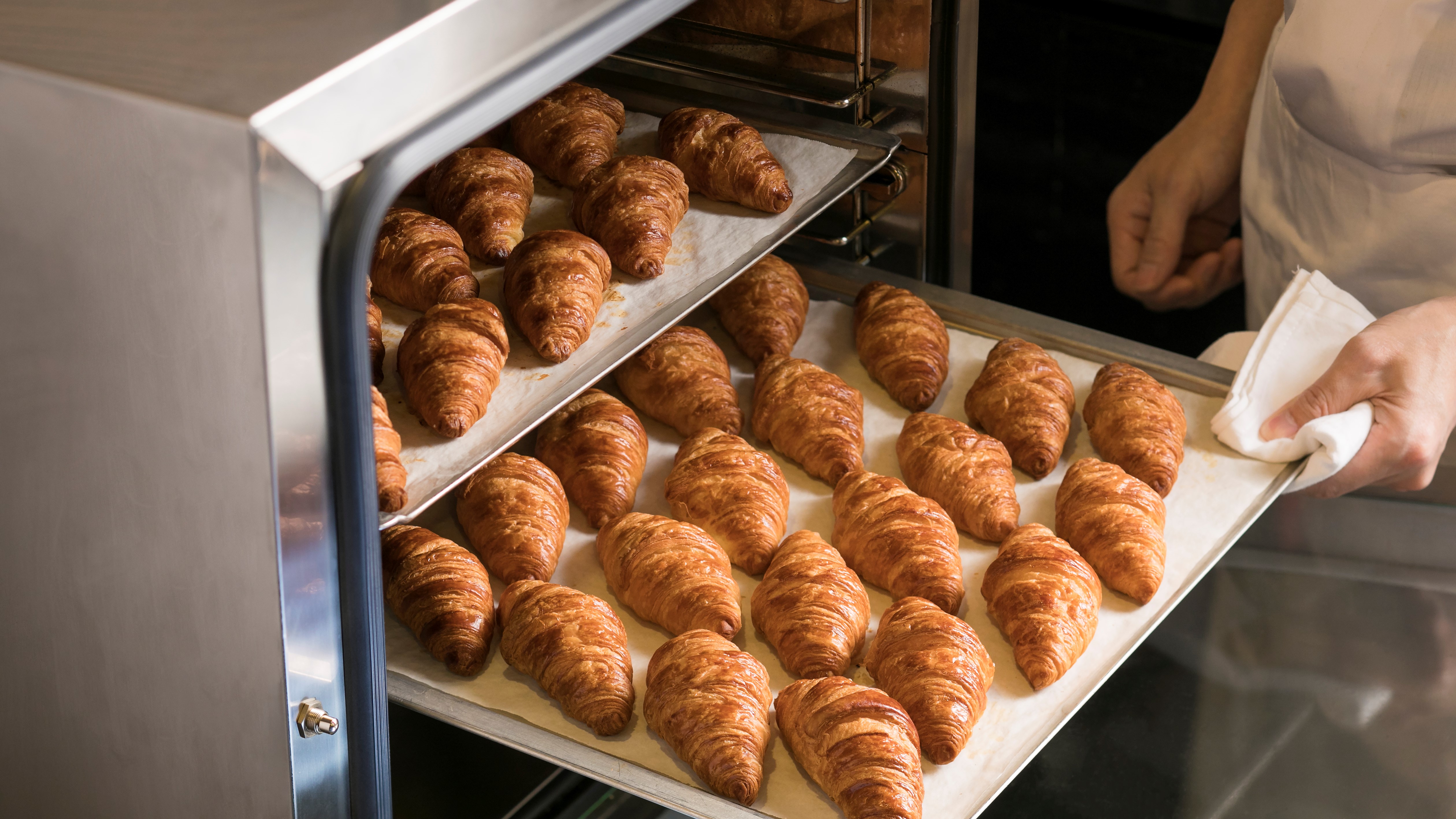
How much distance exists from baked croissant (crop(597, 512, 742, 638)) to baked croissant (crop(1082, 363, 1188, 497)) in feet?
1.45

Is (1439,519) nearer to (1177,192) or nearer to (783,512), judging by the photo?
(1177,192)

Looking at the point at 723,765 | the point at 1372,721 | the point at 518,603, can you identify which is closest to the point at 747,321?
the point at 518,603

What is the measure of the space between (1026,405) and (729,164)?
417 millimetres

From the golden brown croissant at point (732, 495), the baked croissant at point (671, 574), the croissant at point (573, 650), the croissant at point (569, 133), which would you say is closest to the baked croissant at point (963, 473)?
the golden brown croissant at point (732, 495)

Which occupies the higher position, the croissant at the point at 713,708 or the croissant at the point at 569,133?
the croissant at the point at 569,133

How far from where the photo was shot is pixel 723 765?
1.02m

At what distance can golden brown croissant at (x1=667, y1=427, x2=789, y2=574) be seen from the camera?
128 cm

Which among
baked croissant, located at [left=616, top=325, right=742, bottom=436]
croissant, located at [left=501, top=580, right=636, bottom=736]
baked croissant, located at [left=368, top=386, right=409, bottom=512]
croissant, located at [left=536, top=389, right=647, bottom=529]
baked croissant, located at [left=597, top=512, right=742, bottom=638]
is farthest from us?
baked croissant, located at [left=616, top=325, right=742, bottom=436]

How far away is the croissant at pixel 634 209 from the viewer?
1.33 metres

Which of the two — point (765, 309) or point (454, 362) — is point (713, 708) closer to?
point (454, 362)

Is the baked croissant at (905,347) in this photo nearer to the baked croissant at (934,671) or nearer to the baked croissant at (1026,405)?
the baked croissant at (1026,405)

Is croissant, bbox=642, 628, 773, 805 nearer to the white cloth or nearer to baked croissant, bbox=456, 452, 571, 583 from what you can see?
baked croissant, bbox=456, 452, 571, 583

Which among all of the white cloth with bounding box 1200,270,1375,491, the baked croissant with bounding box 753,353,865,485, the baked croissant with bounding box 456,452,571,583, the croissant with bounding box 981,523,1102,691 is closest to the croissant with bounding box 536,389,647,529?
the baked croissant with bounding box 456,452,571,583

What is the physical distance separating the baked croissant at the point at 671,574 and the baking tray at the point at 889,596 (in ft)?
0.09
